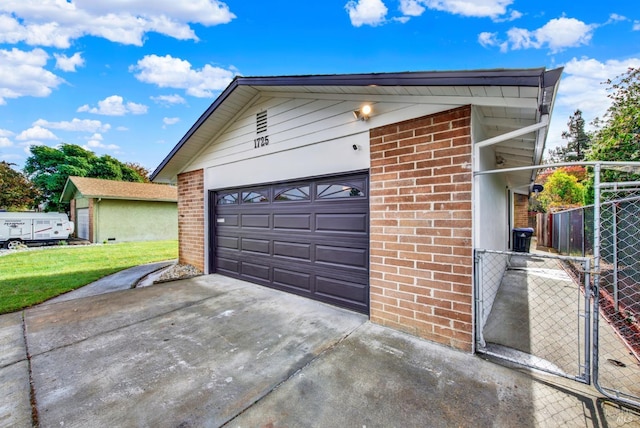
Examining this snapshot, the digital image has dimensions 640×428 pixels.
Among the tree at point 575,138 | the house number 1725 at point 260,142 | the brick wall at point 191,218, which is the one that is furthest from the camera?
the tree at point 575,138

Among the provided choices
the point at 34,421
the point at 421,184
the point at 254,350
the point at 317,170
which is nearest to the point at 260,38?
the point at 317,170

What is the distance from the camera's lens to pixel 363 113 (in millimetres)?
3545

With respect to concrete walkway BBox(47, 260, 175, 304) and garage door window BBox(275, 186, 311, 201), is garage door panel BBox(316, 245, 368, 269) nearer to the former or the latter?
garage door window BBox(275, 186, 311, 201)

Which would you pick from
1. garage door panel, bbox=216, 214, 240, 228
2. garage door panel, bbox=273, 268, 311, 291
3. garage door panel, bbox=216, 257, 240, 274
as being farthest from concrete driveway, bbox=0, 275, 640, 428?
garage door panel, bbox=216, 214, 240, 228

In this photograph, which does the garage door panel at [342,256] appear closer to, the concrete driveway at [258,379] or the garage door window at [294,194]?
the concrete driveway at [258,379]

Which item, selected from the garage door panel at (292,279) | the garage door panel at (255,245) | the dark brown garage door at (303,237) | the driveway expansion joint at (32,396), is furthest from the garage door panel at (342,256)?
the driveway expansion joint at (32,396)

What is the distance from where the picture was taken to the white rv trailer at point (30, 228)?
42.1 ft

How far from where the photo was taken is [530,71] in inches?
86.0

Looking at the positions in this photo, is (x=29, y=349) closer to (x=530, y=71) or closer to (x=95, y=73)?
(x=530, y=71)

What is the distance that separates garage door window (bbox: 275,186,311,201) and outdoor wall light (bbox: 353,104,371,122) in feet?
5.11

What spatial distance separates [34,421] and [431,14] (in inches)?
341

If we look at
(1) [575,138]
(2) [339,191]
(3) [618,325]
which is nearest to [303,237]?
(2) [339,191]

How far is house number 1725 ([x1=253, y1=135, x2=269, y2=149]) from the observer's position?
5.12m

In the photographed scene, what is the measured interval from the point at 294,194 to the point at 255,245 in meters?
1.64
